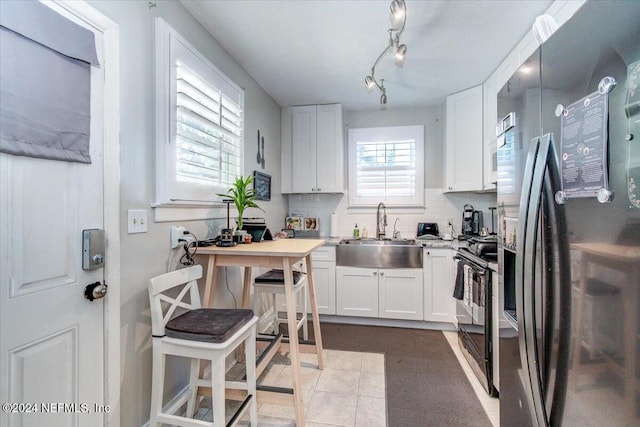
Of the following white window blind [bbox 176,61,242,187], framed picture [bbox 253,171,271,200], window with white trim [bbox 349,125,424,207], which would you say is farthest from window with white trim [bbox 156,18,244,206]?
window with white trim [bbox 349,125,424,207]

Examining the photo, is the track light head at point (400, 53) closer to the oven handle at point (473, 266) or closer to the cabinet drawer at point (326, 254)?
the oven handle at point (473, 266)

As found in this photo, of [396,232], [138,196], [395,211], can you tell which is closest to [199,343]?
[138,196]

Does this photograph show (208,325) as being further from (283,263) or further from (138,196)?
(138,196)

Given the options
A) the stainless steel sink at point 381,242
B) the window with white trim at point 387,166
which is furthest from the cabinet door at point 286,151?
the stainless steel sink at point 381,242

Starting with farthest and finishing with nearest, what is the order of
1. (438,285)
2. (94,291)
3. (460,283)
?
(438,285) < (460,283) < (94,291)

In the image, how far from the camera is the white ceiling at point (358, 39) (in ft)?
6.09

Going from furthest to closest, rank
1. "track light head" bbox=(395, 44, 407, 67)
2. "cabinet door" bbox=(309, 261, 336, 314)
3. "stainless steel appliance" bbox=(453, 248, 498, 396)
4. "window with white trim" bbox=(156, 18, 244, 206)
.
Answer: "cabinet door" bbox=(309, 261, 336, 314) < "stainless steel appliance" bbox=(453, 248, 498, 396) < "track light head" bbox=(395, 44, 407, 67) < "window with white trim" bbox=(156, 18, 244, 206)

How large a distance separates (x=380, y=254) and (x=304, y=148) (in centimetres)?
165

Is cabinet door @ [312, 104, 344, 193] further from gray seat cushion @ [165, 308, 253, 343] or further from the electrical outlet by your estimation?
gray seat cushion @ [165, 308, 253, 343]

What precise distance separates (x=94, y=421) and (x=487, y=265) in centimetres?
239

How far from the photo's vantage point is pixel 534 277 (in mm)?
832

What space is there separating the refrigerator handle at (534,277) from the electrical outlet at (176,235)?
175cm

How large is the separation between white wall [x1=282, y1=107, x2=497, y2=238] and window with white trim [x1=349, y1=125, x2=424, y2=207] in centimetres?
9

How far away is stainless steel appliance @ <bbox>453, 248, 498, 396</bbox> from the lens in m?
1.98
